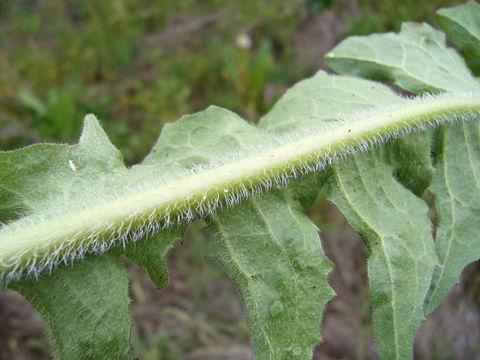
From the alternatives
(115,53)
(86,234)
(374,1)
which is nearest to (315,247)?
(86,234)

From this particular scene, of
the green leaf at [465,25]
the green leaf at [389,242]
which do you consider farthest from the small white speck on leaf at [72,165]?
the green leaf at [465,25]

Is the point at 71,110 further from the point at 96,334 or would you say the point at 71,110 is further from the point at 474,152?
the point at 474,152

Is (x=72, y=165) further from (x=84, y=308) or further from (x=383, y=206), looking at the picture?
(x=383, y=206)

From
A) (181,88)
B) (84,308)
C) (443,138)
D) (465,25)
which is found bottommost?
(181,88)

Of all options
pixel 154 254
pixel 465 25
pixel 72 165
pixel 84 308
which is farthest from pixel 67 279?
pixel 465 25

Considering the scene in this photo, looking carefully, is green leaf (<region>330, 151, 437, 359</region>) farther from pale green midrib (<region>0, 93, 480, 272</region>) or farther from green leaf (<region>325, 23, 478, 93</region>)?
green leaf (<region>325, 23, 478, 93</region>)

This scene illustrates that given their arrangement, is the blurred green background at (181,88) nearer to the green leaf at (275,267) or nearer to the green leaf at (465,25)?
the green leaf at (465,25)
